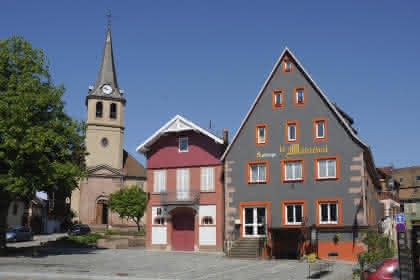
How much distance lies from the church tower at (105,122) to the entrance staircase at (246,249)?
134ft

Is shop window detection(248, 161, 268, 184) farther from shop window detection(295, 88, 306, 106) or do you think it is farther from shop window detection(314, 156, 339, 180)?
shop window detection(295, 88, 306, 106)

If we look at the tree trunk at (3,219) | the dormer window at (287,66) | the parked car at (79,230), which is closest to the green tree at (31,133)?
the tree trunk at (3,219)

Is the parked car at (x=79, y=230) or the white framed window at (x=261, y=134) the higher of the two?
the white framed window at (x=261, y=134)

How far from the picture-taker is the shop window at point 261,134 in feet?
128

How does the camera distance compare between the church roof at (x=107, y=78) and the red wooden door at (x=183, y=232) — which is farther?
the church roof at (x=107, y=78)

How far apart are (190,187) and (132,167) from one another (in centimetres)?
3805

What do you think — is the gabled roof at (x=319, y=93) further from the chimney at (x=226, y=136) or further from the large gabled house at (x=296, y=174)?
the chimney at (x=226, y=136)

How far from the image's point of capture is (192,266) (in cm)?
2908

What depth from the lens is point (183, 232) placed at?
41.9 metres

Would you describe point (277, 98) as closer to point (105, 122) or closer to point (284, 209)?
point (284, 209)

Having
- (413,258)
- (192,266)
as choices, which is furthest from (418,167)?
(413,258)

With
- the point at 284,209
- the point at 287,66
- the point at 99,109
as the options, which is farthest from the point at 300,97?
the point at 99,109

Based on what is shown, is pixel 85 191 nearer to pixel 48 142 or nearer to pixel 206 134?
pixel 206 134

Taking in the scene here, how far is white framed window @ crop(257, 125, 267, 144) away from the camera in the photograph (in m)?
39.1
